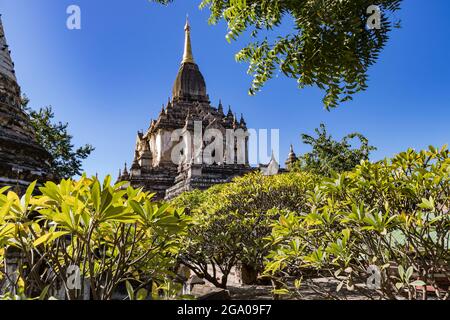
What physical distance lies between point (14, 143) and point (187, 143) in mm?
21983

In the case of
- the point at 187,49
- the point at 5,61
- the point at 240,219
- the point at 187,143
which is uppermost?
the point at 187,49

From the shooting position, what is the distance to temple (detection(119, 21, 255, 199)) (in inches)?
871

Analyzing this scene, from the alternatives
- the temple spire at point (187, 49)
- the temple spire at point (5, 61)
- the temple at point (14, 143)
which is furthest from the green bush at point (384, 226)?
the temple spire at point (187, 49)

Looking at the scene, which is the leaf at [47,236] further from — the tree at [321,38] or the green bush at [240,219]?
the green bush at [240,219]

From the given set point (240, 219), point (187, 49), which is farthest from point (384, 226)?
point (187, 49)

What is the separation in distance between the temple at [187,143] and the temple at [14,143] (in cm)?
1181

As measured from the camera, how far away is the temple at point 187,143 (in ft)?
72.6

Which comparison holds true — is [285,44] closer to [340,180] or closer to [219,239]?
[340,180]

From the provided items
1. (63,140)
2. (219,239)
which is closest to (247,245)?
(219,239)

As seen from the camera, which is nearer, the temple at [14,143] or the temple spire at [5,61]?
the temple at [14,143]

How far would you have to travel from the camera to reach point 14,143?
7676 millimetres

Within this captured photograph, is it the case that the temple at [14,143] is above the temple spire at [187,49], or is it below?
below

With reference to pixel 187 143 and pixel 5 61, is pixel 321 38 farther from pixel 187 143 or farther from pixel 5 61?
pixel 187 143

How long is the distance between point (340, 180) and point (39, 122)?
2489 cm
